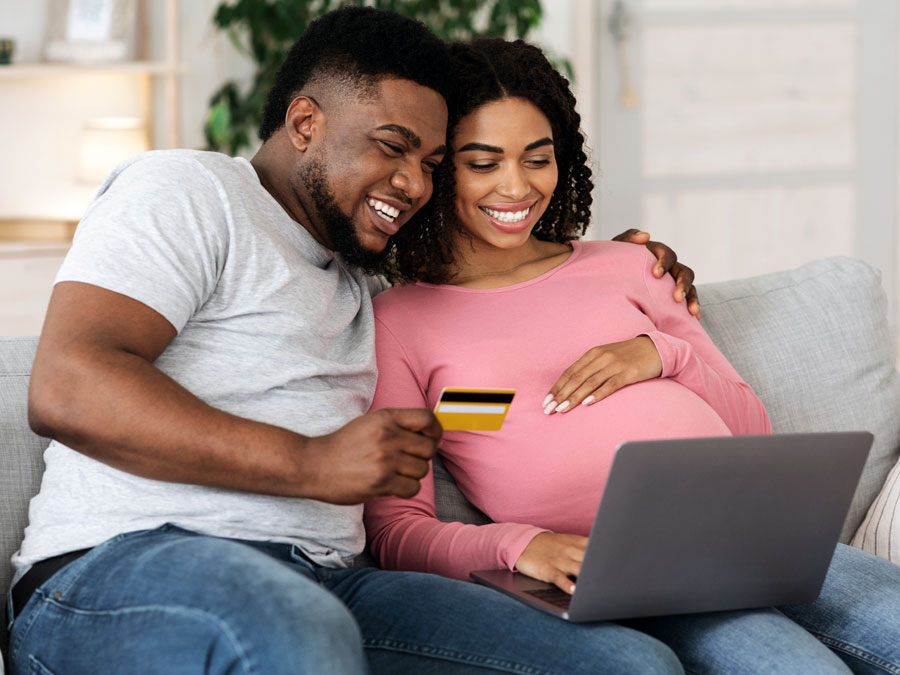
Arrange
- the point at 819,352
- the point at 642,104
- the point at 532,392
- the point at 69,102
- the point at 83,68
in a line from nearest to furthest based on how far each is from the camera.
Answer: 1. the point at 532,392
2. the point at 819,352
3. the point at 83,68
4. the point at 69,102
5. the point at 642,104

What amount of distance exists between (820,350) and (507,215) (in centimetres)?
60

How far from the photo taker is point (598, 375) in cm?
143

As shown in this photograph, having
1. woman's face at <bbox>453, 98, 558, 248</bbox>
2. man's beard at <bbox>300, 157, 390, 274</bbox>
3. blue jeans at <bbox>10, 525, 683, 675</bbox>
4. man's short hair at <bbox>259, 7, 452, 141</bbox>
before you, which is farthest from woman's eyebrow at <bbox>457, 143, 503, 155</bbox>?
blue jeans at <bbox>10, 525, 683, 675</bbox>

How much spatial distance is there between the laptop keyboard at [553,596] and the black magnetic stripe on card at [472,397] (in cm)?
23

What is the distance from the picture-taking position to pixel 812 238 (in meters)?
3.86

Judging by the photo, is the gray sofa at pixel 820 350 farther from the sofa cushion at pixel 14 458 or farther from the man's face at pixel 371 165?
the sofa cushion at pixel 14 458

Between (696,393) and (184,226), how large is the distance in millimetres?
759

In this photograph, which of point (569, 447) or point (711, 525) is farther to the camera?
point (569, 447)

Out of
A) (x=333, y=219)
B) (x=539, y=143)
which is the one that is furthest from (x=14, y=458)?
(x=539, y=143)

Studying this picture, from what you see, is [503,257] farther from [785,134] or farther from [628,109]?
[785,134]

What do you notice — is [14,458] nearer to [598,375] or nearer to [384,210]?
[384,210]

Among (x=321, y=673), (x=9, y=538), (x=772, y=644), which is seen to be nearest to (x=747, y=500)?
(x=772, y=644)

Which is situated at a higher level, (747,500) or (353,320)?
(353,320)

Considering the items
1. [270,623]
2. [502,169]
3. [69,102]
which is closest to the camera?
[270,623]
